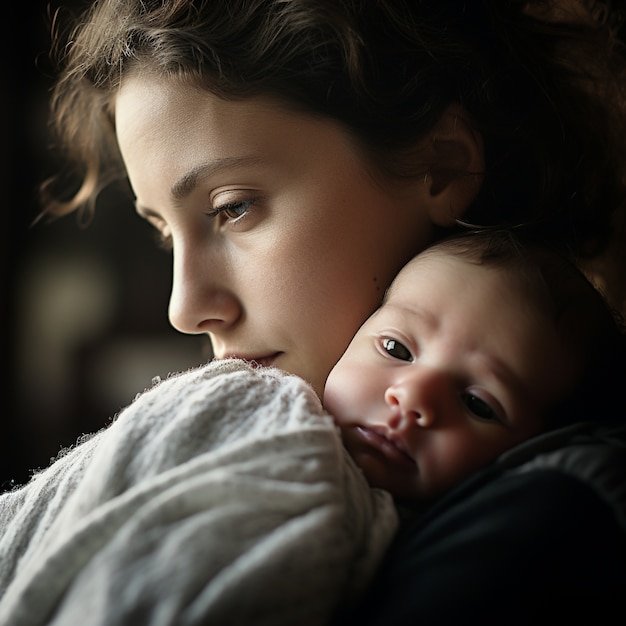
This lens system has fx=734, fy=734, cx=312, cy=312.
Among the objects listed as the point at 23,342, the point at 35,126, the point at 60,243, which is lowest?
the point at 23,342

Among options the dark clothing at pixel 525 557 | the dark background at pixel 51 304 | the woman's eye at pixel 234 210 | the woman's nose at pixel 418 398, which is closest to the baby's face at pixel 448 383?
the woman's nose at pixel 418 398

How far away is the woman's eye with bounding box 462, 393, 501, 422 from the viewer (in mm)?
639

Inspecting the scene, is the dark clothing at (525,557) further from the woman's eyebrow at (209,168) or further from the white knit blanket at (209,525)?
the woman's eyebrow at (209,168)

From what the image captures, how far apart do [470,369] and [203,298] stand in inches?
13.0

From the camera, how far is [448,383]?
63 cm

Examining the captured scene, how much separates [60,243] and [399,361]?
183cm

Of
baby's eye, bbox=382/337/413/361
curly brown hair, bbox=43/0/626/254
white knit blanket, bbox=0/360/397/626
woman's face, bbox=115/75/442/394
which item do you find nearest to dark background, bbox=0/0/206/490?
curly brown hair, bbox=43/0/626/254

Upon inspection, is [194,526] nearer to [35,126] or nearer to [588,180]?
[588,180]

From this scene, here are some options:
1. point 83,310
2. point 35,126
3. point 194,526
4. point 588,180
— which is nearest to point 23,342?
point 83,310

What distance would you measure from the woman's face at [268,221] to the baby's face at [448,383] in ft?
0.43

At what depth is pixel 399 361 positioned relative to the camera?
0.66 m

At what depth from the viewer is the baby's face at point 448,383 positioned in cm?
61

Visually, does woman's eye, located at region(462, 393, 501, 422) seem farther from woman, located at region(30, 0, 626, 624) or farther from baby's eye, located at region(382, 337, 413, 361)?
woman, located at region(30, 0, 626, 624)

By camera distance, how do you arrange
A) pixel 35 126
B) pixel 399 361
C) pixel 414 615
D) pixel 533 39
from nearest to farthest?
pixel 414 615 < pixel 399 361 < pixel 533 39 < pixel 35 126
